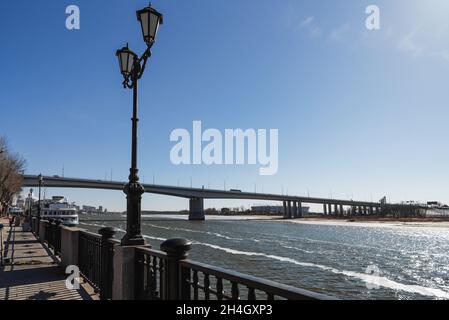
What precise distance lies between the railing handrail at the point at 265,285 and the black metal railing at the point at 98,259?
385 cm

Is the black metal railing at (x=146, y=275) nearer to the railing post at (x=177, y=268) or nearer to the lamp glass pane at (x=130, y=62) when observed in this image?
the railing post at (x=177, y=268)

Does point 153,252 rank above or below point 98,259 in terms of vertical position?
above

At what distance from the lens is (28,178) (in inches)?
3250

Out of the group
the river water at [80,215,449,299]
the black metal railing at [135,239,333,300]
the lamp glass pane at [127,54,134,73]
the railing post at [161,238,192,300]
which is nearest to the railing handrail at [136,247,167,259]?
the black metal railing at [135,239,333,300]

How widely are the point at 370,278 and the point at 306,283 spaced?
4413 mm

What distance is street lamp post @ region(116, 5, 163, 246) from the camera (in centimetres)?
740

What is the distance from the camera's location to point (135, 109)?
8195 mm

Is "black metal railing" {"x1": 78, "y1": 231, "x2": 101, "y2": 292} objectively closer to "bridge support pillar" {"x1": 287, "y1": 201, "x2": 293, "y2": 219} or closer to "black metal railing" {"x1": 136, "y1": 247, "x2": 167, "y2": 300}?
"black metal railing" {"x1": 136, "y1": 247, "x2": 167, "y2": 300}

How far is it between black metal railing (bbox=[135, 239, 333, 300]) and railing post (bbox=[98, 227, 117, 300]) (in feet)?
4.52

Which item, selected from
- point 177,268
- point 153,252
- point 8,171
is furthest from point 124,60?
point 8,171

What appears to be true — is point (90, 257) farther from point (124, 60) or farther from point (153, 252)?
point (124, 60)

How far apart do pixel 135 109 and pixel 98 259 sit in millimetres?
3472
